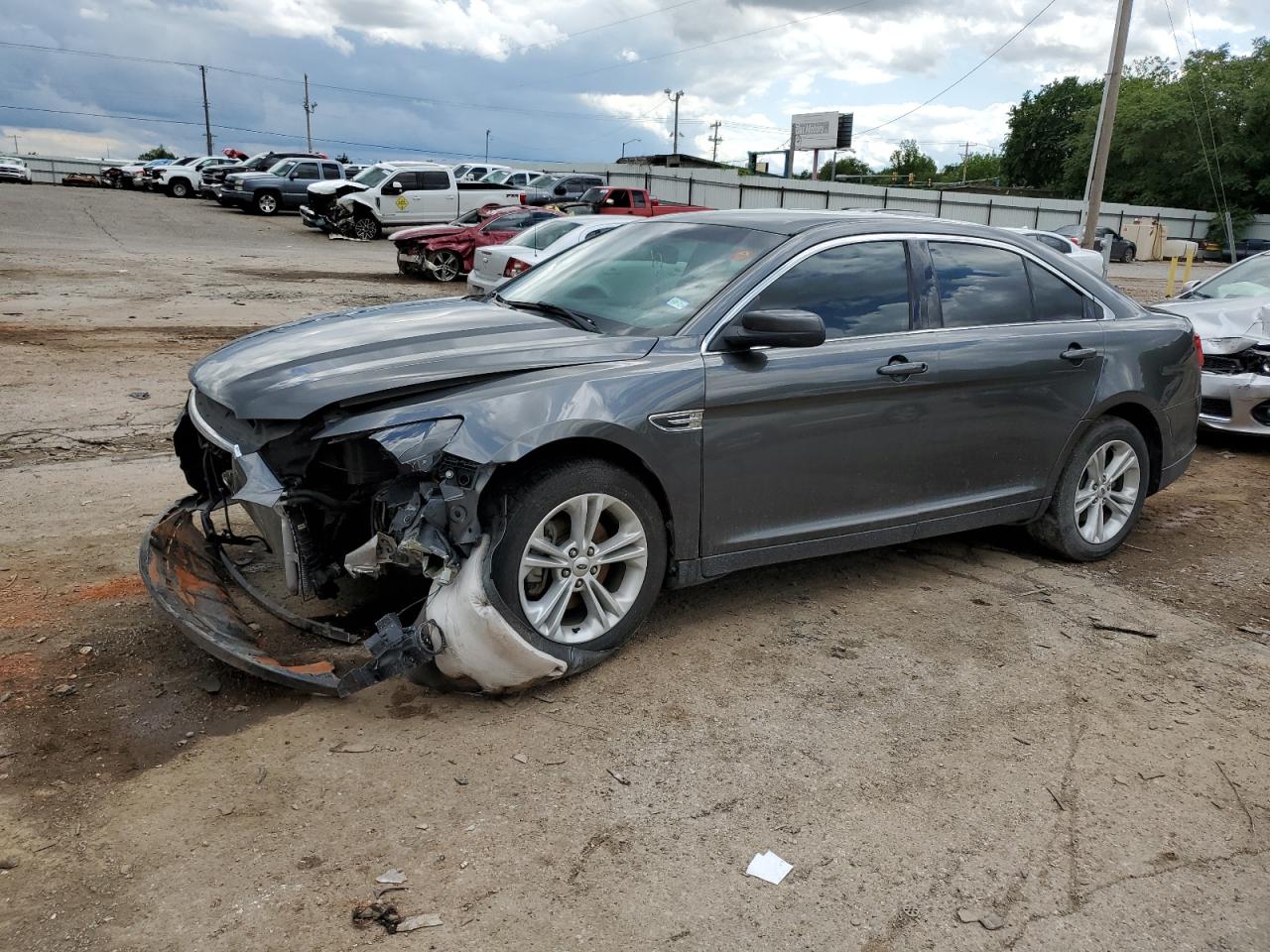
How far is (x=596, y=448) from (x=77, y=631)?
2.22m

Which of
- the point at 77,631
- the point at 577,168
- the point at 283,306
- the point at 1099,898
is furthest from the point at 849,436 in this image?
the point at 577,168

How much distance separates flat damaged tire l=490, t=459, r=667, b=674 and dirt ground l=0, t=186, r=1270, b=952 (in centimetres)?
23

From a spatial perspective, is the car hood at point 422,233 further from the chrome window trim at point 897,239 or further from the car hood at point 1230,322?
the chrome window trim at point 897,239

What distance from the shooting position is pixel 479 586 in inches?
139

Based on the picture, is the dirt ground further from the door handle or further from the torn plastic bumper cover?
the door handle

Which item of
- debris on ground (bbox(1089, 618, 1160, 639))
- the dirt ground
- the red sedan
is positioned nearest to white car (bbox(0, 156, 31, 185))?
the red sedan

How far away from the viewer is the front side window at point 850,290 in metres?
4.39

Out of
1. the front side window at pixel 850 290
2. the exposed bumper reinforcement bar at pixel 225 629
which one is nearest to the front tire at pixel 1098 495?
the front side window at pixel 850 290

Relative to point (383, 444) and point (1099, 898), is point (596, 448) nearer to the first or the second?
point (383, 444)

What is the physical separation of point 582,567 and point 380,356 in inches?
42.9

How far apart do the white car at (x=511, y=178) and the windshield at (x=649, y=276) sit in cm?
2948

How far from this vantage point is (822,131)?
67.6 m

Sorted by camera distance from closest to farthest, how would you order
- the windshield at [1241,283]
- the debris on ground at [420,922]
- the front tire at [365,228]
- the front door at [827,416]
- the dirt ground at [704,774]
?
the debris on ground at [420,922], the dirt ground at [704,774], the front door at [827,416], the windshield at [1241,283], the front tire at [365,228]

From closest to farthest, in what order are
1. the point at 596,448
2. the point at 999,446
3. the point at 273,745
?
the point at 273,745 → the point at 596,448 → the point at 999,446
